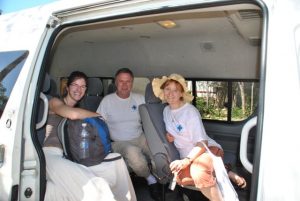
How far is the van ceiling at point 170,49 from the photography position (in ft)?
12.2

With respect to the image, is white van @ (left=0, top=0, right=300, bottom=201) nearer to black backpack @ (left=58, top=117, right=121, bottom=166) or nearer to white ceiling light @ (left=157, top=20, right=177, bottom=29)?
white ceiling light @ (left=157, top=20, right=177, bottom=29)

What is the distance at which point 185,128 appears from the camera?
9.79 feet

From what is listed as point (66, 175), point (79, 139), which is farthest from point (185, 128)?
point (66, 175)

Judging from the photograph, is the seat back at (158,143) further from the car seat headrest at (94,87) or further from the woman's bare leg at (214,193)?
the car seat headrest at (94,87)

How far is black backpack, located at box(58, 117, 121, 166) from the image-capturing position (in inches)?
101

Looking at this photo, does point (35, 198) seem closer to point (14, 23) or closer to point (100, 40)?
point (14, 23)

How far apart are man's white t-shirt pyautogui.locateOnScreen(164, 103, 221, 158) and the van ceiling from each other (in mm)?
943

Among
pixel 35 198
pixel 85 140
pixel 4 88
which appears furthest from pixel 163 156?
pixel 4 88

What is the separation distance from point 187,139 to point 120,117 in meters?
1.21

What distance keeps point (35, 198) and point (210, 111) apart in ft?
10.5

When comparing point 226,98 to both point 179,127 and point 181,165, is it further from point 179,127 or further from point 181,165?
point 181,165

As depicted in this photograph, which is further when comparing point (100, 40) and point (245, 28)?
point (100, 40)

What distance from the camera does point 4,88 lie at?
6.83 ft

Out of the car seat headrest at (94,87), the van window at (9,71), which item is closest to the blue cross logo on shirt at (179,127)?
the van window at (9,71)
